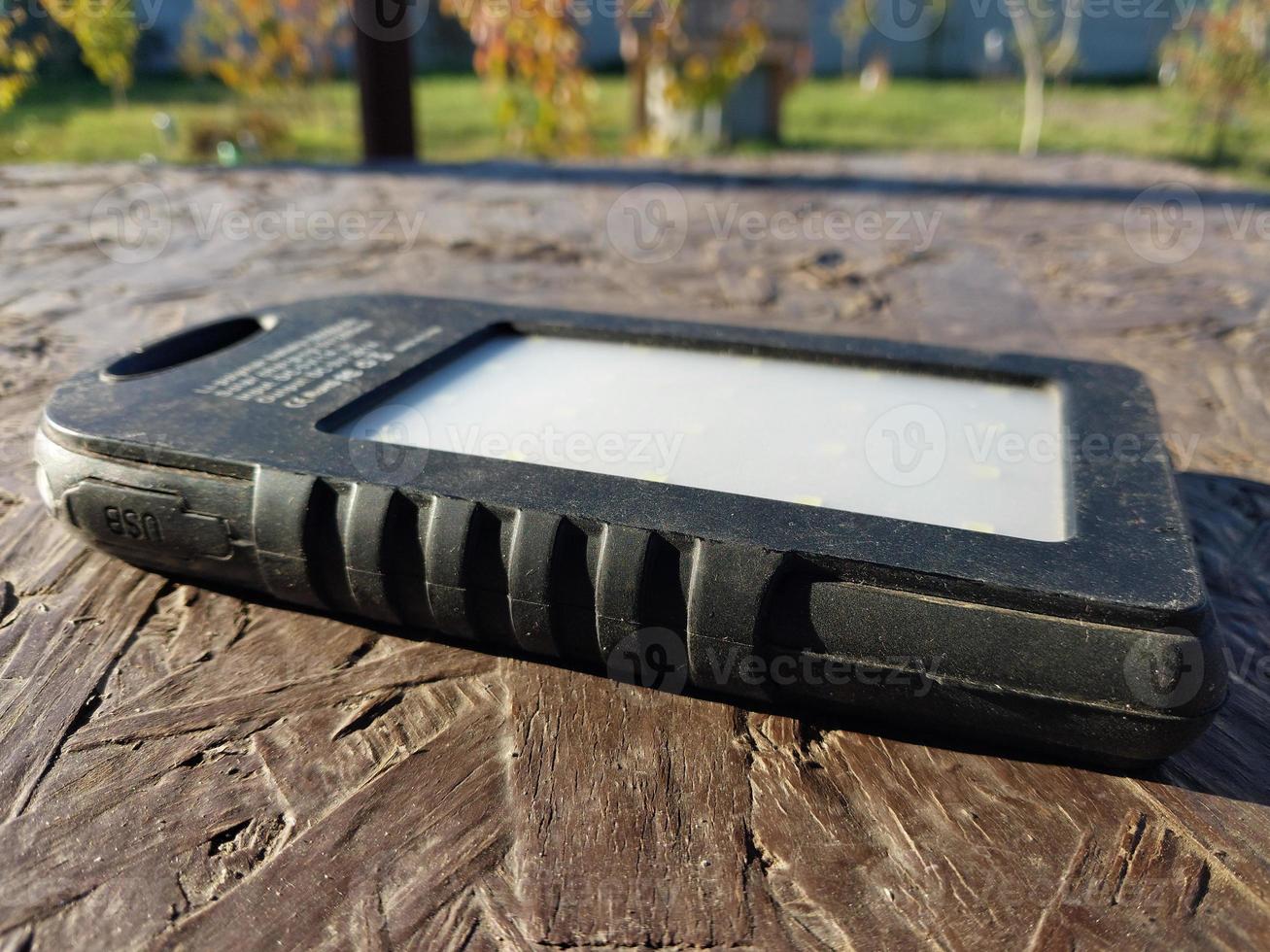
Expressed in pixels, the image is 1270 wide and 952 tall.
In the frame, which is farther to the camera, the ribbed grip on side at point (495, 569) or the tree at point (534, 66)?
the tree at point (534, 66)

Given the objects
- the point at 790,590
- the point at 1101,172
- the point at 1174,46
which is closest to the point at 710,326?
the point at 790,590

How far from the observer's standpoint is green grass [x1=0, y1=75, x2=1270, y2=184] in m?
3.43

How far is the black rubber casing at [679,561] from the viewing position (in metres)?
0.90

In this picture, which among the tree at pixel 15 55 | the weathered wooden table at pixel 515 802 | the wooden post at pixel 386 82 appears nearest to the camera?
the weathered wooden table at pixel 515 802

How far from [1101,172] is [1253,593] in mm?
2994

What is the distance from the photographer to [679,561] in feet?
3.22

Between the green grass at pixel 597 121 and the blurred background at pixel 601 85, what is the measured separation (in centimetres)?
2

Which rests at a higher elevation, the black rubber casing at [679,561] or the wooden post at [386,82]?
the wooden post at [386,82]

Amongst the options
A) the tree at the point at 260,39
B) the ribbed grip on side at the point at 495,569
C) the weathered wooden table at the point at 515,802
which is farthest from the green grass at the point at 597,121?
the ribbed grip on side at the point at 495,569

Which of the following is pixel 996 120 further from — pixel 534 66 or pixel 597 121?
pixel 534 66

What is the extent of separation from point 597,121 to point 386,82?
15.5 feet

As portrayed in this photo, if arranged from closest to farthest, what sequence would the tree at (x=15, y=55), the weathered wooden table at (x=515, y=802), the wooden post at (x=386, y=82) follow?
the weathered wooden table at (x=515, y=802) → the tree at (x=15, y=55) → the wooden post at (x=386, y=82)

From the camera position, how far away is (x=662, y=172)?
12.3 ft

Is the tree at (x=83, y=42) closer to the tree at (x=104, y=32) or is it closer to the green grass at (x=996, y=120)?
the tree at (x=104, y=32)
